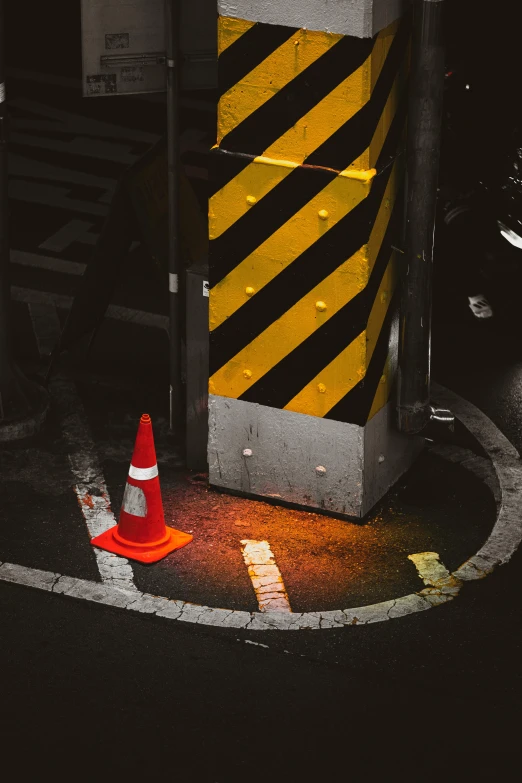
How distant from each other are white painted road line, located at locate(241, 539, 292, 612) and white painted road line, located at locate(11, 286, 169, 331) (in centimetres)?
274

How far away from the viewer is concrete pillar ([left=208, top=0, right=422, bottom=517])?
587cm

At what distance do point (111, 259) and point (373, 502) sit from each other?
6.85ft

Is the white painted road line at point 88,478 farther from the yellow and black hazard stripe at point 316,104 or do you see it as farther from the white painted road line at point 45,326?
the yellow and black hazard stripe at point 316,104

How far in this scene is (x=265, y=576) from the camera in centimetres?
607

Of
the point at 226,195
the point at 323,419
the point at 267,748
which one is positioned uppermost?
the point at 226,195

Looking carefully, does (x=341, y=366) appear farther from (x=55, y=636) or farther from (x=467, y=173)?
(x=467, y=173)

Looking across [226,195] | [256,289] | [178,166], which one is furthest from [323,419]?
[178,166]

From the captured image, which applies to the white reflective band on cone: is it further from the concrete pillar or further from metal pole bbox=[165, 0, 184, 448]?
metal pole bbox=[165, 0, 184, 448]

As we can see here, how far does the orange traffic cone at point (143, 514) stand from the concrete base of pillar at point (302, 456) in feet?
1.68

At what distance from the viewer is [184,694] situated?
522 centimetres

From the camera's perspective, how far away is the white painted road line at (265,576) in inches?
231

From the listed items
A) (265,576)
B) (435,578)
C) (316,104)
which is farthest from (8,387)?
(435,578)

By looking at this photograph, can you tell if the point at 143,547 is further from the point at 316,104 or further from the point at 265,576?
the point at 316,104

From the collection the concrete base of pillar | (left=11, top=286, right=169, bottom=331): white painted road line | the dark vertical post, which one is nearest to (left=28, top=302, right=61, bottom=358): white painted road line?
(left=11, top=286, right=169, bottom=331): white painted road line
